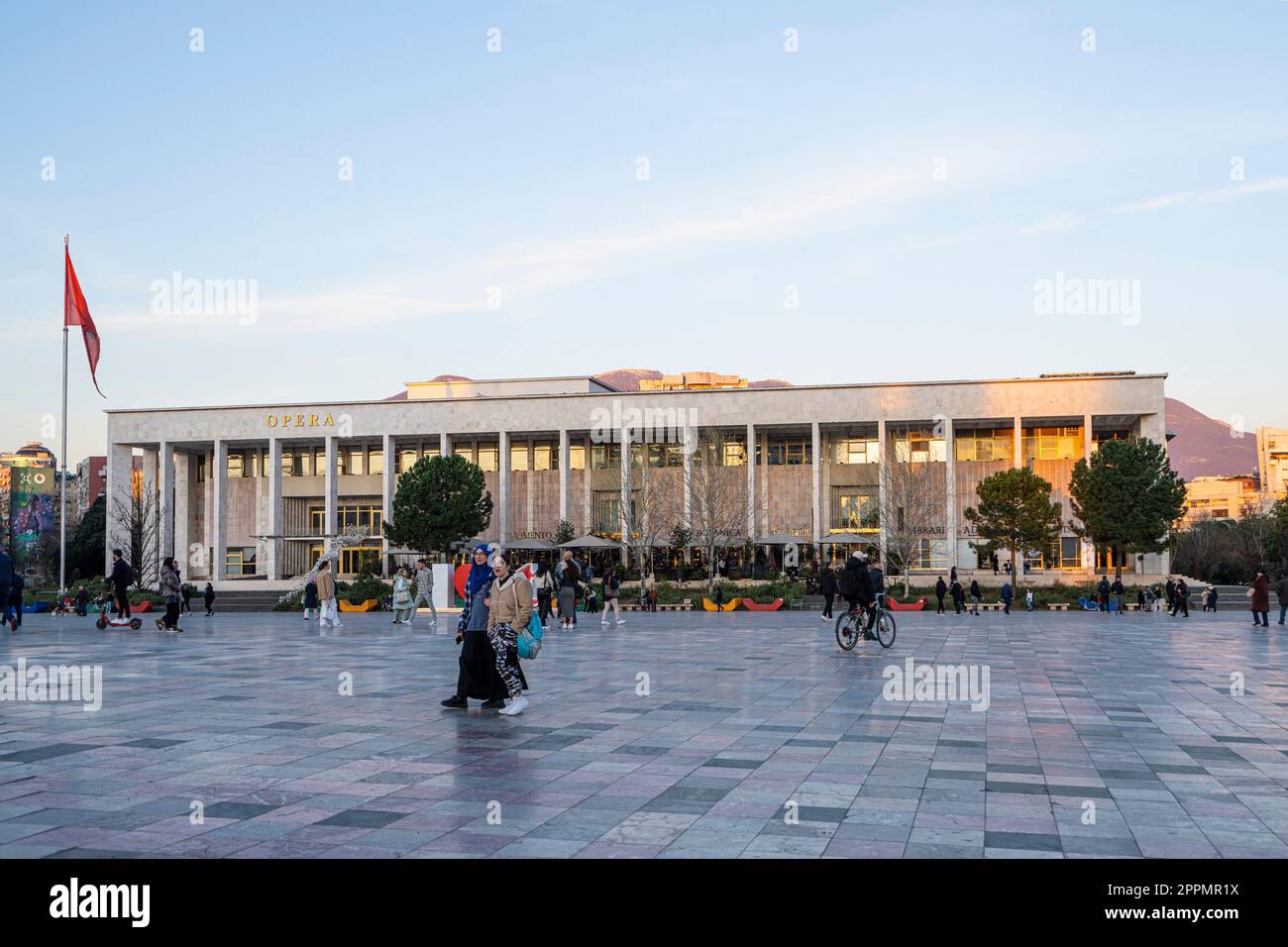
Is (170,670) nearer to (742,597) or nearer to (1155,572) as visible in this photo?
(742,597)

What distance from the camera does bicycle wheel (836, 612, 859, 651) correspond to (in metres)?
18.4

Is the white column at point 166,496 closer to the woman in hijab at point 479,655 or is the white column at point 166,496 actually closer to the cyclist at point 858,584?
the cyclist at point 858,584

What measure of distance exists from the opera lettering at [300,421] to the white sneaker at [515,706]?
2282 inches

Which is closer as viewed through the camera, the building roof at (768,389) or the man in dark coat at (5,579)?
the man in dark coat at (5,579)

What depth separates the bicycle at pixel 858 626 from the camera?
18469mm

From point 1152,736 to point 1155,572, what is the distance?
163 feet

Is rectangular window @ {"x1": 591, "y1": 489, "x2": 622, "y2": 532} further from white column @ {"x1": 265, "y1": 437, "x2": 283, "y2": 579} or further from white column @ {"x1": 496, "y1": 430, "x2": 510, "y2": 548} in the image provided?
white column @ {"x1": 265, "y1": 437, "x2": 283, "y2": 579}

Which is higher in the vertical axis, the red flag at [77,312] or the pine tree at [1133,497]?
the red flag at [77,312]

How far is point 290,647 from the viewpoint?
20062 mm

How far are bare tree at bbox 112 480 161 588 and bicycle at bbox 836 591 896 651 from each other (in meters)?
40.9

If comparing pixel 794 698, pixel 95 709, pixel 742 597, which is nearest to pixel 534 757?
pixel 794 698

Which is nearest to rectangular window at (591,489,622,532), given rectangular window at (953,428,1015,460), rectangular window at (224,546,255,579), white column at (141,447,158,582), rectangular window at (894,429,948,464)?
rectangular window at (894,429,948,464)

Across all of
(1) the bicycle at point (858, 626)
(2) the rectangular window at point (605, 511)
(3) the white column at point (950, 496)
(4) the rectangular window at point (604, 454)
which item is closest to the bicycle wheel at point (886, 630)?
(1) the bicycle at point (858, 626)

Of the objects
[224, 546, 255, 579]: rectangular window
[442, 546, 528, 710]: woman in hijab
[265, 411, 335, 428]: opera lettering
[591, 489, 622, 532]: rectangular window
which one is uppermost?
[265, 411, 335, 428]: opera lettering
